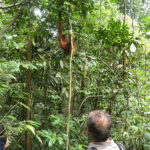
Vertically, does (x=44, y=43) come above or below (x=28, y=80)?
above

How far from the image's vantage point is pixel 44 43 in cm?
256

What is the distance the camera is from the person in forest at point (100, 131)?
3.78 ft

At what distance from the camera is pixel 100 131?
1167mm

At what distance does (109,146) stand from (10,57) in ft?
7.15

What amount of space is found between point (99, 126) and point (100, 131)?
33mm

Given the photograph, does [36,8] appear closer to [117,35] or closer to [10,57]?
[117,35]

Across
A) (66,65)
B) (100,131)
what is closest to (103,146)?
(100,131)

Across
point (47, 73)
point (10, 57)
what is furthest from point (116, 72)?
point (10, 57)

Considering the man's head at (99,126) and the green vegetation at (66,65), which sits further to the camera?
the green vegetation at (66,65)

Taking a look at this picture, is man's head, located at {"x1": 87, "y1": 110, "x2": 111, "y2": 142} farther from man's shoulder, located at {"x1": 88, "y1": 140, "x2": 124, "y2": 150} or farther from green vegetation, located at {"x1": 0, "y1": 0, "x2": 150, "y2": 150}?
green vegetation, located at {"x1": 0, "y1": 0, "x2": 150, "y2": 150}

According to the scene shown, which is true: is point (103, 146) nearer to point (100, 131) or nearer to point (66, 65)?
point (100, 131)

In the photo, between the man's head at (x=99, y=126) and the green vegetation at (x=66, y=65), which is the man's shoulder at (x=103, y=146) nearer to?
the man's head at (x=99, y=126)

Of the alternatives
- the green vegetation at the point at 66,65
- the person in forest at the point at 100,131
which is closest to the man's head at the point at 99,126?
the person in forest at the point at 100,131

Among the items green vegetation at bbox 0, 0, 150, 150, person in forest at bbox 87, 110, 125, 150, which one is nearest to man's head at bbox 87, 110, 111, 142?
person in forest at bbox 87, 110, 125, 150
